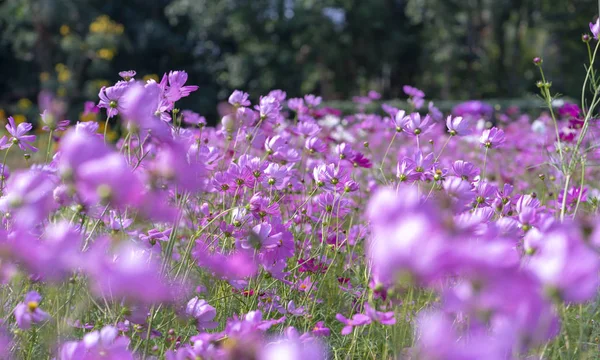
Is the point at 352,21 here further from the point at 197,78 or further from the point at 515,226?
the point at 515,226

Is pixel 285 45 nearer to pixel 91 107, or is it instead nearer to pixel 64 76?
→ pixel 64 76

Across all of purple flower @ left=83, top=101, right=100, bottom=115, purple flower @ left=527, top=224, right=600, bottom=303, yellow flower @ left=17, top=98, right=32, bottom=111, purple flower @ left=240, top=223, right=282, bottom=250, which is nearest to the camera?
purple flower @ left=527, top=224, right=600, bottom=303

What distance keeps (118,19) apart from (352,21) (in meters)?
5.64

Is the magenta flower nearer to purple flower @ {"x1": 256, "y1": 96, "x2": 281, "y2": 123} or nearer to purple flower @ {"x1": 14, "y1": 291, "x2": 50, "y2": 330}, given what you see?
purple flower @ {"x1": 14, "y1": 291, "x2": 50, "y2": 330}

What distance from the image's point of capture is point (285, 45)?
1449 centimetres

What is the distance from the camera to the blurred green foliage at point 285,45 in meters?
11.4

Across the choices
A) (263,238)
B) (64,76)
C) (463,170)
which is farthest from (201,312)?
(64,76)

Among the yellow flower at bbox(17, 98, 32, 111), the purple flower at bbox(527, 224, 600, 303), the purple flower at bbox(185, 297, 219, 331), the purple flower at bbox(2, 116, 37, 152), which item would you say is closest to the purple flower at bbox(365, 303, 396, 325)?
the purple flower at bbox(185, 297, 219, 331)

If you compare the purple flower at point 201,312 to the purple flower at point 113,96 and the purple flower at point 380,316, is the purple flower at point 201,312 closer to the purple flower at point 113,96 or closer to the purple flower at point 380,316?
the purple flower at point 380,316

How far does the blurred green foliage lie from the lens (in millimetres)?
11367

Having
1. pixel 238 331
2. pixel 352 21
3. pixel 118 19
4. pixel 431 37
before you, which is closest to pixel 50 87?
pixel 118 19

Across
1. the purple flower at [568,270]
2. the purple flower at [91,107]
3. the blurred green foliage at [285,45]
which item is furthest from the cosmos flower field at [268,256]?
the blurred green foliage at [285,45]

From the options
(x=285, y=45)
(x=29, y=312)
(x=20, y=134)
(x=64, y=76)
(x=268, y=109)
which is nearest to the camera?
(x=29, y=312)

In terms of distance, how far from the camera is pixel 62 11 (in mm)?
11102
